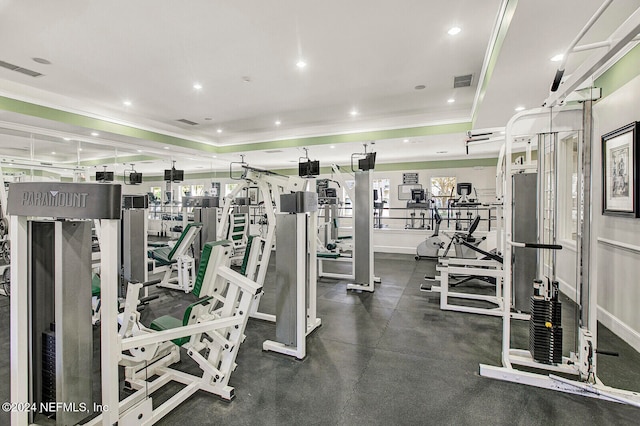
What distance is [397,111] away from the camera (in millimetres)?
5840

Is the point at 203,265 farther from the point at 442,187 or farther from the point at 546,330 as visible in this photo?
the point at 442,187

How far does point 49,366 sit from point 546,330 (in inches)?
124

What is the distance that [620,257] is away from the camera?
3.05 meters

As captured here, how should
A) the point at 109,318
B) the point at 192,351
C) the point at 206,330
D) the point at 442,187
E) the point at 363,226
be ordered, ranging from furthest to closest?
the point at 442,187 → the point at 363,226 → the point at 192,351 → the point at 206,330 → the point at 109,318

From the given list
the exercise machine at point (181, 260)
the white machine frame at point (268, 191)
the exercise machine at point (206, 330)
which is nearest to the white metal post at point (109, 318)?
the exercise machine at point (206, 330)

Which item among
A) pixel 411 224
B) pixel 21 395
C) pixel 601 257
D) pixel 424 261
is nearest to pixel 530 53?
pixel 601 257

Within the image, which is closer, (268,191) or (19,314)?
(19,314)

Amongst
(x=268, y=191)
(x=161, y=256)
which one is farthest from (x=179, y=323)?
(x=161, y=256)

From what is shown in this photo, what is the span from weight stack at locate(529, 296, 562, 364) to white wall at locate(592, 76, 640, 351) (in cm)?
75

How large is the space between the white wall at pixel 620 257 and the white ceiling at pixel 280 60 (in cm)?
59

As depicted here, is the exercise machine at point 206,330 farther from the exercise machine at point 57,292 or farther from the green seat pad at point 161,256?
the green seat pad at point 161,256

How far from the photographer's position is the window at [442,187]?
9.43m

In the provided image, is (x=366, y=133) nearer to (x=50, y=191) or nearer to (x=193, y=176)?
Answer: (x=50, y=191)

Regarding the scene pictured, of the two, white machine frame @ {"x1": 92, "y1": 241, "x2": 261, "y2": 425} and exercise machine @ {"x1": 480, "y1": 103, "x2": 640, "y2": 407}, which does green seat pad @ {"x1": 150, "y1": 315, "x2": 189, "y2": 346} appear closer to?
white machine frame @ {"x1": 92, "y1": 241, "x2": 261, "y2": 425}
